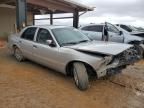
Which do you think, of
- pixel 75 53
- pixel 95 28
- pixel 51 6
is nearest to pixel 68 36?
pixel 75 53

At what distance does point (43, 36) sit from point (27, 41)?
3.08ft

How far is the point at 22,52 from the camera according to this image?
839 centimetres

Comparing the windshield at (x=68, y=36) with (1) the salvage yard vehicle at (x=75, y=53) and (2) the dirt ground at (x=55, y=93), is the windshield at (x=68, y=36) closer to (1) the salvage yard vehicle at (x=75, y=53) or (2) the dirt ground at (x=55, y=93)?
(1) the salvage yard vehicle at (x=75, y=53)

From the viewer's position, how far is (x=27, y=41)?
8094 millimetres

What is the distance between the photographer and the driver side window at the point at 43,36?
7126mm

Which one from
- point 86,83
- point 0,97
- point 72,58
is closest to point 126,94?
point 86,83

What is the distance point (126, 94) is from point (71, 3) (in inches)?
456

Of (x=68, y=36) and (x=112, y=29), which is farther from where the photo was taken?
(x=112, y=29)

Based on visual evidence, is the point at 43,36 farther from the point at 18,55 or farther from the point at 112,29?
the point at 112,29

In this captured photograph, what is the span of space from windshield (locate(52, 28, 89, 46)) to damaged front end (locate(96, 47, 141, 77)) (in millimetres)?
1470

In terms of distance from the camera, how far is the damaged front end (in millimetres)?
5520

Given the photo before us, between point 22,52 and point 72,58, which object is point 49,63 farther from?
point 22,52

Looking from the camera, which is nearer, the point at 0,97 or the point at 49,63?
the point at 0,97

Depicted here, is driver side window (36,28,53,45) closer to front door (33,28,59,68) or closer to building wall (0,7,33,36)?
front door (33,28,59,68)
